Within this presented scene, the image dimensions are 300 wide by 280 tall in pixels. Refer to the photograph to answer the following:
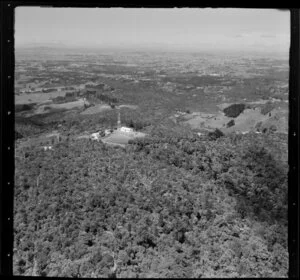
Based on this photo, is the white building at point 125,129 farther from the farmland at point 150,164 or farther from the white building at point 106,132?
the white building at point 106,132

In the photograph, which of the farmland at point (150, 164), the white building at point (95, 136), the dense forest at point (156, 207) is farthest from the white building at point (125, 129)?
the white building at point (95, 136)

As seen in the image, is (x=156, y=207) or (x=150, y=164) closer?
(x=156, y=207)

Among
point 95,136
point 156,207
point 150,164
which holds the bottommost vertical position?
point 156,207

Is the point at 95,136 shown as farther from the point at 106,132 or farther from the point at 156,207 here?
the point at 156,207

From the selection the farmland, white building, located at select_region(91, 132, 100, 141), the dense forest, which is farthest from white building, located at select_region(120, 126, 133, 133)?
white building, located at select_region(91, 132, 100, 141)

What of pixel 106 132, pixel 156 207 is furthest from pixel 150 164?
pixel 106 132

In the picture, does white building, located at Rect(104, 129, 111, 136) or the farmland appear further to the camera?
white building, located at Rect(104, 129, 111, 136)

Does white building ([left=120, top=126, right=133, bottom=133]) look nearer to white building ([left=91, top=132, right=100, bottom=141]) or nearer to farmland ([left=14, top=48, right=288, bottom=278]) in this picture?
farmland ([left=14, top=48, right=288, bottom=278])

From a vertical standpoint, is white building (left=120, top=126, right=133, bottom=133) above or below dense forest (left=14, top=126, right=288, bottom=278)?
above
